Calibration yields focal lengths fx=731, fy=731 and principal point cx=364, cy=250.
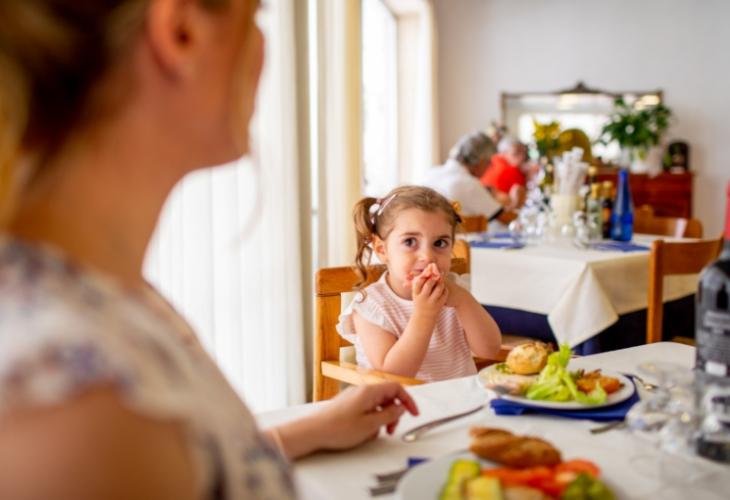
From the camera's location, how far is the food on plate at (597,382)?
1.11 metres

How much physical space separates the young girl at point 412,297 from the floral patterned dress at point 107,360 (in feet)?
3.97

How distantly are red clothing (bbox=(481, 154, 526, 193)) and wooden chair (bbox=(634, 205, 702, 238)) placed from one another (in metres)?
1.17

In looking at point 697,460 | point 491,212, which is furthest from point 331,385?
point 491,212

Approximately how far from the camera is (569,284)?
281 cm

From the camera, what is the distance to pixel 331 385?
6.26ft

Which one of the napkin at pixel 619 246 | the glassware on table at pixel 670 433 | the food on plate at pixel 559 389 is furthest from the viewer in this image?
the napkin at pixel 619 246

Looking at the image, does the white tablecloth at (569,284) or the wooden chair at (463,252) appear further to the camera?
the white tablecloth at (569,284)

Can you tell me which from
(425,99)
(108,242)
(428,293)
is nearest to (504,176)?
(425,99)

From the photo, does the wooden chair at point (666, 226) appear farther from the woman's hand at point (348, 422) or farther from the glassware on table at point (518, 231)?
the woman's hand at point (348, 422)

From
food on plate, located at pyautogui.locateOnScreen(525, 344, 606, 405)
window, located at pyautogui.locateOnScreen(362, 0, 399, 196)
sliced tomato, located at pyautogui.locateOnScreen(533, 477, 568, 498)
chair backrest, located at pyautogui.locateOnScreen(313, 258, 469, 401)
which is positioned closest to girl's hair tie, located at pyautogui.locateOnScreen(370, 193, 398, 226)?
chair backrest, located at pyautogui.locateOnScreen(313, 258, 469, 401)

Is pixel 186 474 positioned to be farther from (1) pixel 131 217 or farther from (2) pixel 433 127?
(2) pixel 433 127

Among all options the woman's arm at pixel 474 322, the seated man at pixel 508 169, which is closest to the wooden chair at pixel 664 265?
the woman's arm at pixel 474 322

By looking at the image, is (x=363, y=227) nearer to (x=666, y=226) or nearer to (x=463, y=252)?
(x=463, y=252)

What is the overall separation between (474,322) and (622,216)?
1977mm
